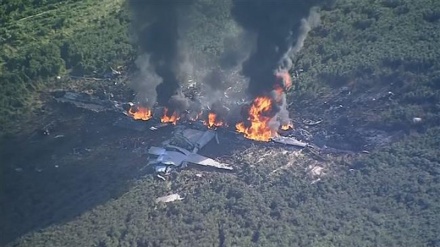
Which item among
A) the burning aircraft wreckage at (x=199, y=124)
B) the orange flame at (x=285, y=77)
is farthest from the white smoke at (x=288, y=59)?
the orange flame at (x=285, y=77)

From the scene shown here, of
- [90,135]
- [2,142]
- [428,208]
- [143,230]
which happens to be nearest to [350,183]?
[428,208]

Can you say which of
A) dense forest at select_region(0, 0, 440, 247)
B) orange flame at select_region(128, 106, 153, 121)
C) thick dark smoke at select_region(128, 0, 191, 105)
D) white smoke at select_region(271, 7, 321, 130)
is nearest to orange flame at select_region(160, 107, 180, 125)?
thick dark smoke at select_region(128, 0, 191, 105)

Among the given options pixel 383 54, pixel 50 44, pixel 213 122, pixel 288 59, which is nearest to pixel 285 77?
pixel 288 59

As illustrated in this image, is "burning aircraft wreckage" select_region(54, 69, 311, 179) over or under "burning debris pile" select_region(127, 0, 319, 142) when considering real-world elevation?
under

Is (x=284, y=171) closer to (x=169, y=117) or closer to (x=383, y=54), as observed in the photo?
(x=169, y=117)

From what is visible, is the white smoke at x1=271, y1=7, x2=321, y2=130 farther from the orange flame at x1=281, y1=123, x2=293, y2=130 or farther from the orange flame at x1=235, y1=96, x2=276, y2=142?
the orange flame at x1=235, y1=96, x2=276, y2=142

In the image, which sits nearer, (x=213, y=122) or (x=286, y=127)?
(x=286, y=127)

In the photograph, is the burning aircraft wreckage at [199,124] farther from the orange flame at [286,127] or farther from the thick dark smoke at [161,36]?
the thick dark smoke at [161,36]
